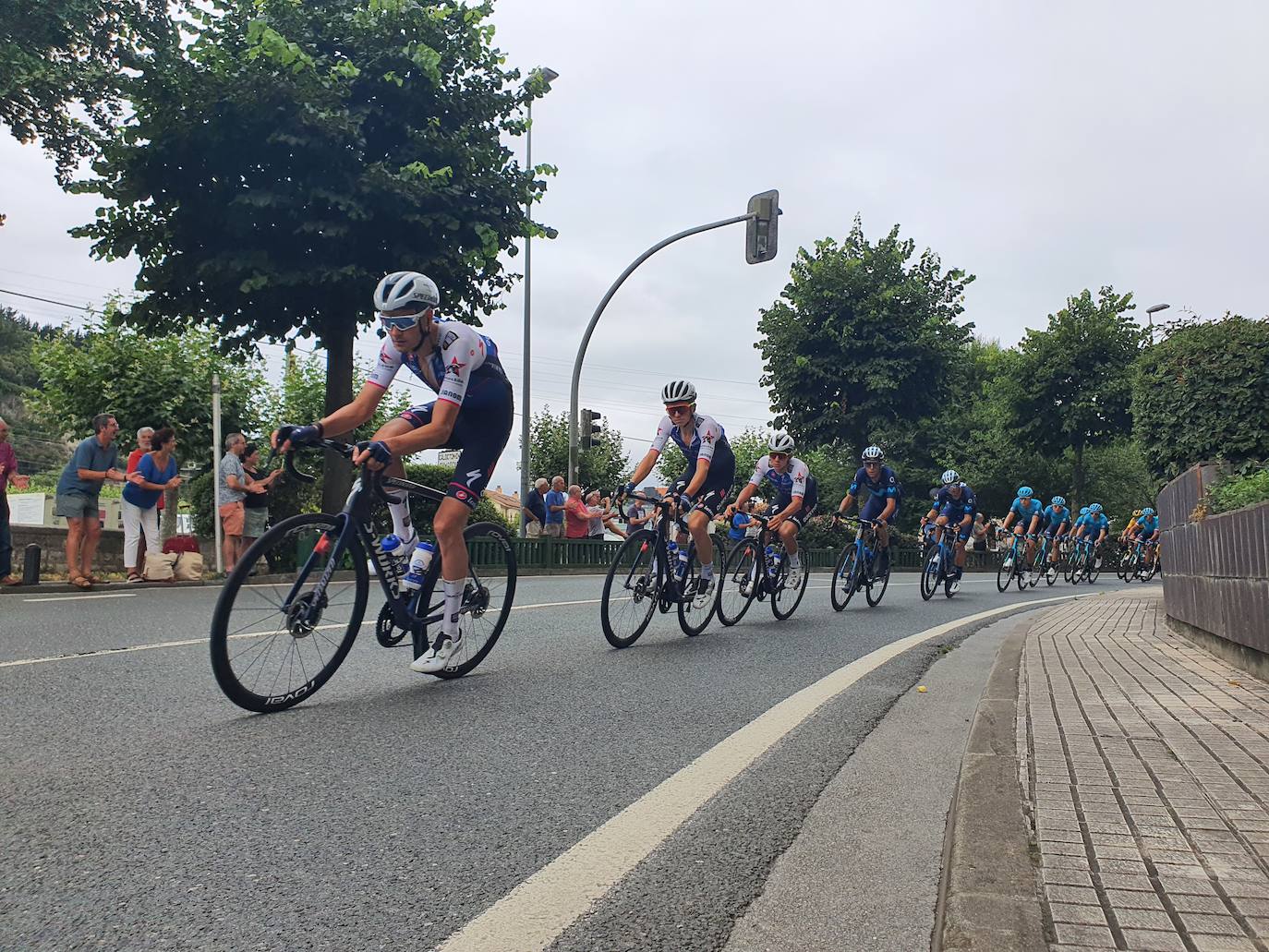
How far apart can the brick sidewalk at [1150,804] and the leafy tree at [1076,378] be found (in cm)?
4167

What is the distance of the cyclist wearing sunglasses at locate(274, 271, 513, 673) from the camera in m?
4.90

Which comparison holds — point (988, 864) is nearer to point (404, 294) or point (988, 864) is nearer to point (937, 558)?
point (404, 294)

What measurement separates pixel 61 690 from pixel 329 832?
8.46 feet

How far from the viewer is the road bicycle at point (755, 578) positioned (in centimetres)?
943

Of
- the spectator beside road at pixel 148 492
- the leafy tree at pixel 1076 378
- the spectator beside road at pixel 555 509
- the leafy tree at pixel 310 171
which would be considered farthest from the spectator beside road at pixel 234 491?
the leafy tree at pixel 1076 378

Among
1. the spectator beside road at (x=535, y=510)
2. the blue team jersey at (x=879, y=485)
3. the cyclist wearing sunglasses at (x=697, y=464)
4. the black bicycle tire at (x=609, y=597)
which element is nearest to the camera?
the black bicycle tire at (x=609, y=597)

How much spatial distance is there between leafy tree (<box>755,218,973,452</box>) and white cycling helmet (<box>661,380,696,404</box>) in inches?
1192

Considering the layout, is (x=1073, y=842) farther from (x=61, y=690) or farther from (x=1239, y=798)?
(x=61, y=690)

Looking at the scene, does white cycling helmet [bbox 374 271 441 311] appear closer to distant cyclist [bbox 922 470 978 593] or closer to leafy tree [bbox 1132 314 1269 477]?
leafy tree [bbox 1132 314 1269 477]

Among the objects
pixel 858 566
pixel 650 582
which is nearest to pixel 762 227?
pixel 858 566

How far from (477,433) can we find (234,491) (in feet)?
28.9

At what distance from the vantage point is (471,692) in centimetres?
519

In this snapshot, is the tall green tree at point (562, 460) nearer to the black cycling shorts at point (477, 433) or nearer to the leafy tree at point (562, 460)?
the leafy tree at point (562, 460)

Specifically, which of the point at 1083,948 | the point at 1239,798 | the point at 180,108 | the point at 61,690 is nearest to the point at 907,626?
the point at 1239,798
